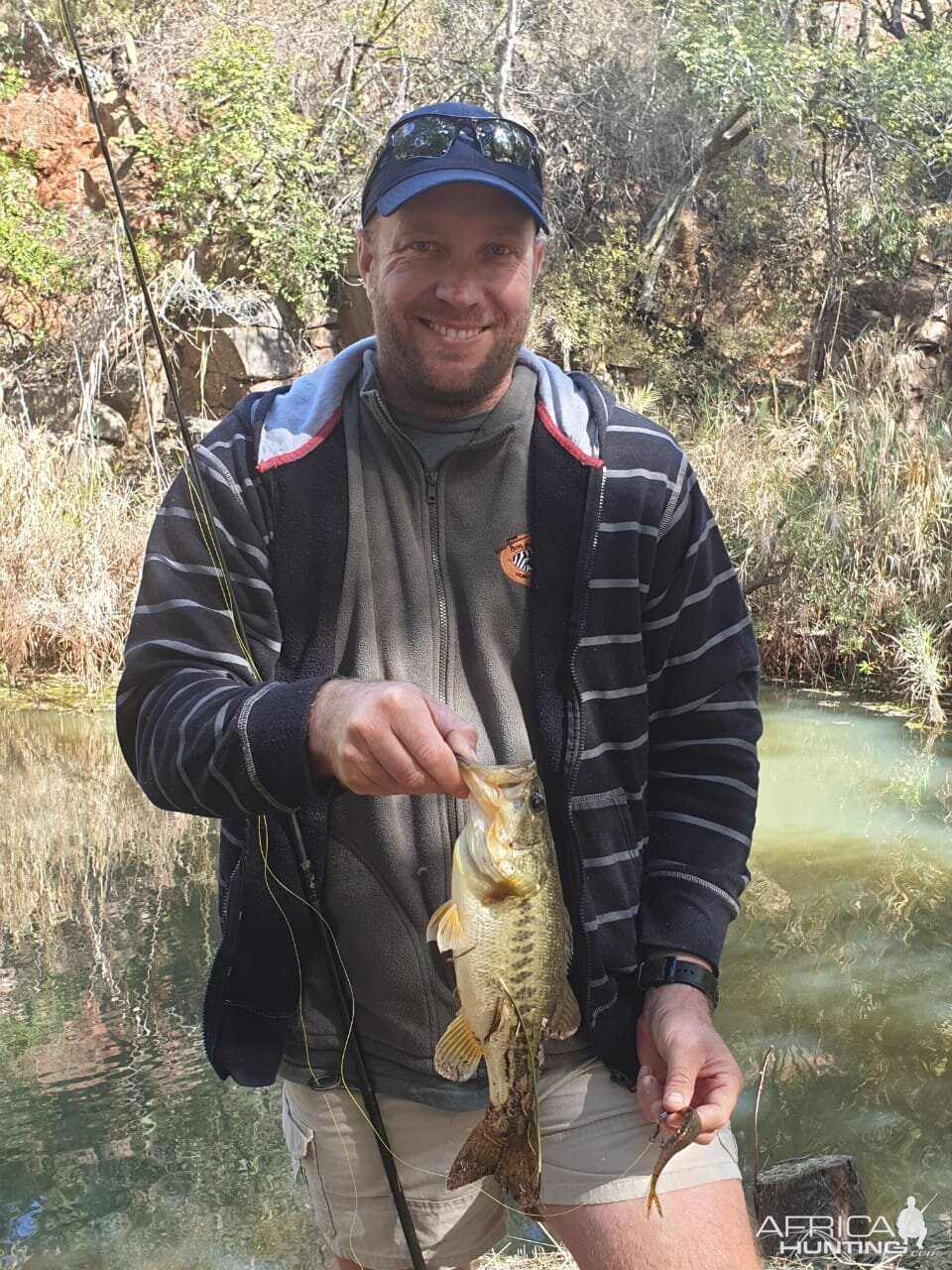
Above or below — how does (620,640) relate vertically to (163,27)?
below

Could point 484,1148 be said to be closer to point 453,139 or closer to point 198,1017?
point 453,139

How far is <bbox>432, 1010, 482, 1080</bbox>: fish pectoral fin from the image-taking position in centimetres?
171

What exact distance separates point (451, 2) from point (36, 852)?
12.3m

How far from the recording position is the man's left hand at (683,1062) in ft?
5.49

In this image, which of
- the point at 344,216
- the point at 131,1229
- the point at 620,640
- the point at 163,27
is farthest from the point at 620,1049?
the point at 163,27

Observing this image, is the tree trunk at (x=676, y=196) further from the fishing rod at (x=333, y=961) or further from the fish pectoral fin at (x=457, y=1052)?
the fish pectoral fin at (x=457, y=1052)

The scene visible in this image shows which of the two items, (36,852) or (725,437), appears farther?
(725,437)

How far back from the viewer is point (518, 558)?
190cm

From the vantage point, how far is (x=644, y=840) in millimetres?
1947

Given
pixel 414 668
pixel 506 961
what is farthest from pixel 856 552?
pixel 506 961

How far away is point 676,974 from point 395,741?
0.72 m

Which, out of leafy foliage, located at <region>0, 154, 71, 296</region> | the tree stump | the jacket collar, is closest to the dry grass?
leafy foliage, located at <region>0, 154, 71, 296</region>

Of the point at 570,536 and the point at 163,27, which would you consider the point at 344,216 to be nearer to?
the point at 163,27

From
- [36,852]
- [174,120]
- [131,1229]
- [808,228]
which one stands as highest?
[174,120]
